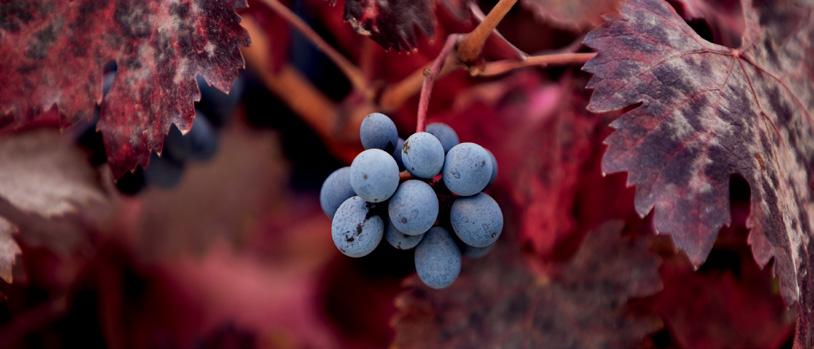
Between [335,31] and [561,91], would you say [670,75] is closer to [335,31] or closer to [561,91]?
[561,91]

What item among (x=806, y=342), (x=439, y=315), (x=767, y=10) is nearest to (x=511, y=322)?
(x=439, y=315)

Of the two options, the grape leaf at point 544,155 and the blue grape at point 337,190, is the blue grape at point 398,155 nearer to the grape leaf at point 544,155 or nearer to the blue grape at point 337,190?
the blue grape at point 337,190

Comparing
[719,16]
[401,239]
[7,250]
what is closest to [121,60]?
[7,250]

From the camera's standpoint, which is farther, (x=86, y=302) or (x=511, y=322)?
(x=86, y=302)

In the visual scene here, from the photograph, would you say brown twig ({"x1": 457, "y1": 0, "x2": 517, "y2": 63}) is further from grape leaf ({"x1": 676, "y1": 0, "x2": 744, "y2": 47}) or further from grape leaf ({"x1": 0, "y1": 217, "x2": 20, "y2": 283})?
grape leaf ({"x1": 0, "y1": 217, "x2": 20, "y2": 283})

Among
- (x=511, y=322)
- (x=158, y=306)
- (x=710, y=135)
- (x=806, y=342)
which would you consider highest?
(x=710, y=135)

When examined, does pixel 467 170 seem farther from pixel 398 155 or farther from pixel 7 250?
pixel 7 250

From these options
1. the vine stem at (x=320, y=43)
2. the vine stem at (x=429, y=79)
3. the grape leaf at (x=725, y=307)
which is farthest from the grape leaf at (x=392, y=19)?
the grape leaf at (x=725, y=307)
